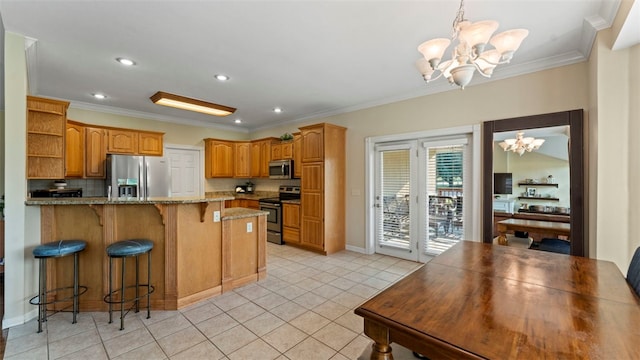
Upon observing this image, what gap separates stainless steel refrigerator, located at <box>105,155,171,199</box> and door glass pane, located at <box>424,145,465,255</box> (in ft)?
15.3

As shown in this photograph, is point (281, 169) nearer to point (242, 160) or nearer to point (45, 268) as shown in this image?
point (242, 160)

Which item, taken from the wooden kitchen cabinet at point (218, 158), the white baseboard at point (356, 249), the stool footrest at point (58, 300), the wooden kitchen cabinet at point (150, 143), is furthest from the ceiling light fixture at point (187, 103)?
the white baseboard at point (356, 249)

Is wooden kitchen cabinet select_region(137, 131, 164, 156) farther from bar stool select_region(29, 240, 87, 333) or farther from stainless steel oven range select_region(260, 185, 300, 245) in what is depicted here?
bar stool select_region(29, 240, 87, 333)

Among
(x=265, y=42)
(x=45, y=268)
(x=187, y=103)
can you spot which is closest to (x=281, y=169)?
(x=187, y=103)

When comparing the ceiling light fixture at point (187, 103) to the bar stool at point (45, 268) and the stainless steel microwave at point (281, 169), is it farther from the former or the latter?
the bar stool at point (45, 268)

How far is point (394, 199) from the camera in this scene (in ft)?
14.8

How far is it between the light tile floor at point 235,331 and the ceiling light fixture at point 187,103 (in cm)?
298

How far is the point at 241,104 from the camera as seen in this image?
4.83 metres

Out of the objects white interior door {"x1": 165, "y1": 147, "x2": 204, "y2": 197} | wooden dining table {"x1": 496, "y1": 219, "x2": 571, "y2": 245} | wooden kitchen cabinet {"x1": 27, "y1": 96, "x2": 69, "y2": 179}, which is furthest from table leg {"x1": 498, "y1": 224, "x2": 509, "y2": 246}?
white interior door {"x1": 165, "y1": 147, "x2": 204, "y2": 197}

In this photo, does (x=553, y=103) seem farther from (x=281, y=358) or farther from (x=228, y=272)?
(x=228, y=272)

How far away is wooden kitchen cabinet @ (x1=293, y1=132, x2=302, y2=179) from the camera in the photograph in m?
5.44

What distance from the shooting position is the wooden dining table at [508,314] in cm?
94

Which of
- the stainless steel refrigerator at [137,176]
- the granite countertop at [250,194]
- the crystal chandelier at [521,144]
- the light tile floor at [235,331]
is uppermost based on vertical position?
the crystal chandelier at [521,144]

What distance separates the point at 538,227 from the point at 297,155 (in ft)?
13.2
